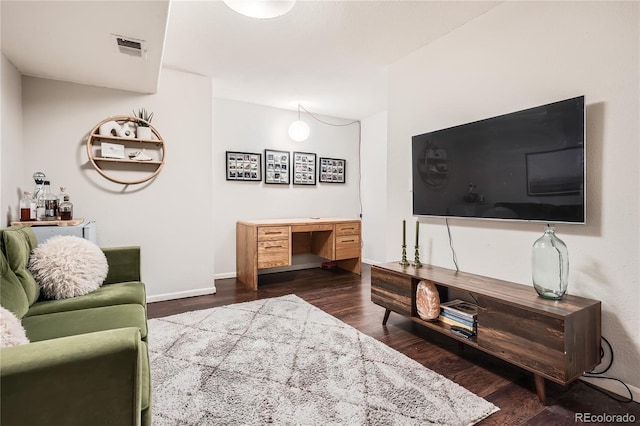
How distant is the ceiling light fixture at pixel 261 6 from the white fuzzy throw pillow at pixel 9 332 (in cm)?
174

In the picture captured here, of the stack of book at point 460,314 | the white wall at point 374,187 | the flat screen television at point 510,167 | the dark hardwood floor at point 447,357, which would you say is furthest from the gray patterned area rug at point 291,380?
the white wall at point 374,187

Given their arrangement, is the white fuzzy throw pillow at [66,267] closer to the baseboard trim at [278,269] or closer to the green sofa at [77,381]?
the green sofa at [77,381]

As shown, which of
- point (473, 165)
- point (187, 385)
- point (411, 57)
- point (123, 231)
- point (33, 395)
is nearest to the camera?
point (33, 395)

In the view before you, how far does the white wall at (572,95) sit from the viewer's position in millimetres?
1610

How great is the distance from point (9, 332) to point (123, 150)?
2.43 m

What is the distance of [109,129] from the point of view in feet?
9.63

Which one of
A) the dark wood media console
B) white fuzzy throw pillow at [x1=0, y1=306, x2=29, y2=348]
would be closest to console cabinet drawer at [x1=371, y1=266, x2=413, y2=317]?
the dark wood media console

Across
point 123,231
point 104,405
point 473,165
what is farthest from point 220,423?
point 123,231

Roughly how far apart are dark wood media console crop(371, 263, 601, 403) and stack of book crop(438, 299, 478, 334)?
8cm

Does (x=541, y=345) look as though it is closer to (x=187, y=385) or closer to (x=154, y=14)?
(x=187, y=385)

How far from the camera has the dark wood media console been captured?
1481 mm

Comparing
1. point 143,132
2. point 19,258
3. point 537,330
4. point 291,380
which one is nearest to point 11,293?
point 19,258

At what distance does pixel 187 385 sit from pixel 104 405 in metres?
0.96

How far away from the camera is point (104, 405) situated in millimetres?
844
